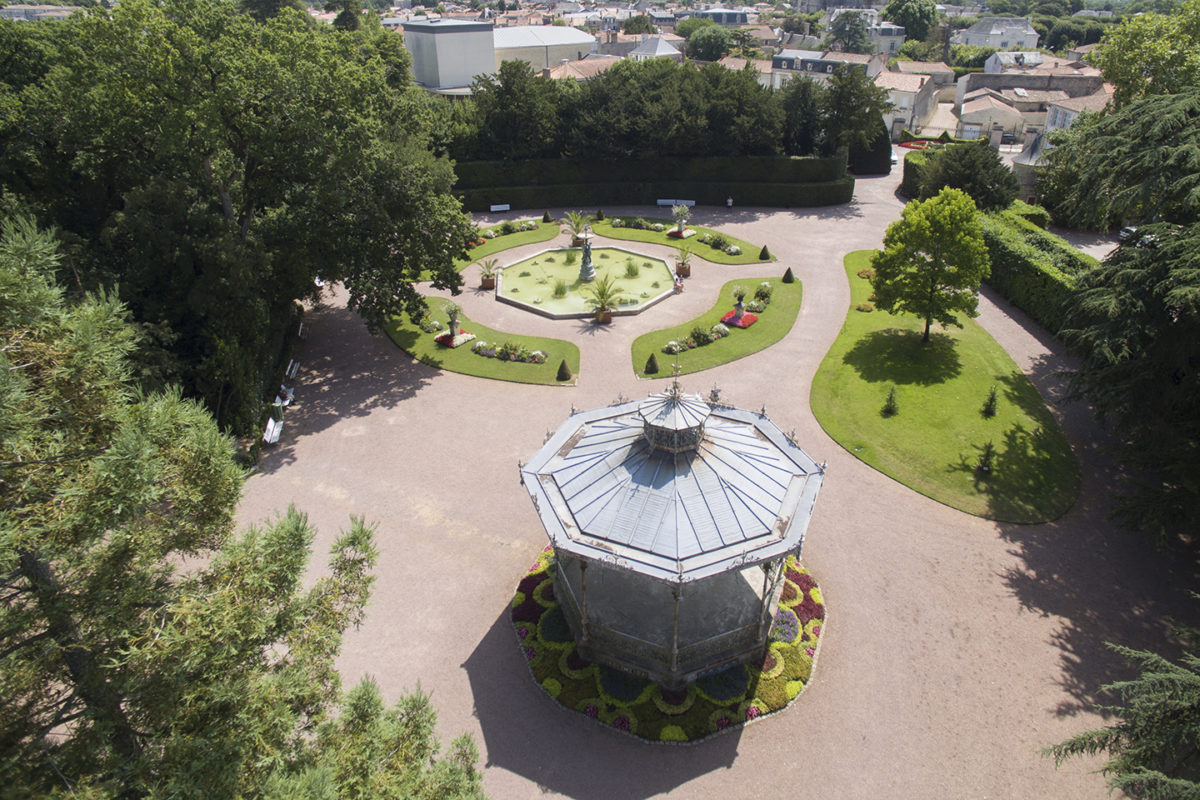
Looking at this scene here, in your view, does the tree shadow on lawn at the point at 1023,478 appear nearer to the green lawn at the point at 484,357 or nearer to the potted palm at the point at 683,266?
the green lawn at the point at 484,357

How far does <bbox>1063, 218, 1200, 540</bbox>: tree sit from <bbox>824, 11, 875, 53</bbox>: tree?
169761mm

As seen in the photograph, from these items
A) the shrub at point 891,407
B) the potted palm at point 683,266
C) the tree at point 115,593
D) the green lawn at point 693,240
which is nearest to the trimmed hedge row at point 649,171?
the green lawn at point 693,240

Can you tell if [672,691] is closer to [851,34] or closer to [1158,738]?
[1158,738]

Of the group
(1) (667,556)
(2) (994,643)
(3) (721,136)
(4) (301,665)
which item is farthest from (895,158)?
(4) (301,665)

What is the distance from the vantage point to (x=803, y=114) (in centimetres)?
6769

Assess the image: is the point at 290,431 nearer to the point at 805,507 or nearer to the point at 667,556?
the point at 667,556

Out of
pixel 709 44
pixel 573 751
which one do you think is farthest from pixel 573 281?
pixel 709 44

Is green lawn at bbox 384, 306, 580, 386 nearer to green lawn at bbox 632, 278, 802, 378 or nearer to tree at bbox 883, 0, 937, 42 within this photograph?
green lawn at bbox 632, 278, 802, 378

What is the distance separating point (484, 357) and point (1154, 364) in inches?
1290

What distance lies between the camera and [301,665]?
1434cm

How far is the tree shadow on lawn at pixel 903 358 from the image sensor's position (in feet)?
127

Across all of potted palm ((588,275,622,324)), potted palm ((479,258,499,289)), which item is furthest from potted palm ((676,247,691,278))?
potted palm ((479,258,499,289))

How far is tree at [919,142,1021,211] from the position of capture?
54.0 metres

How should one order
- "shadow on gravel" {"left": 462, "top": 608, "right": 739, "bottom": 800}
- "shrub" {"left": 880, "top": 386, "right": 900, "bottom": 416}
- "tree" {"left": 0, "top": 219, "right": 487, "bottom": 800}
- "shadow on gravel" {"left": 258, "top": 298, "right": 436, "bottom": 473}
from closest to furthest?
"tree" {"left": 0, "top": 219, "right": 487, "bottom": 800} → "shadow on gravel" {"left": 462, "top": 608, "right": 739, "bottom": 800} → "shrub" {"left": 880, "top": 386, "right": 900, "bottom": 416} → "shadow on gravel" {"left": 258, "top": 298, "right": 436, "bottom": 473}
